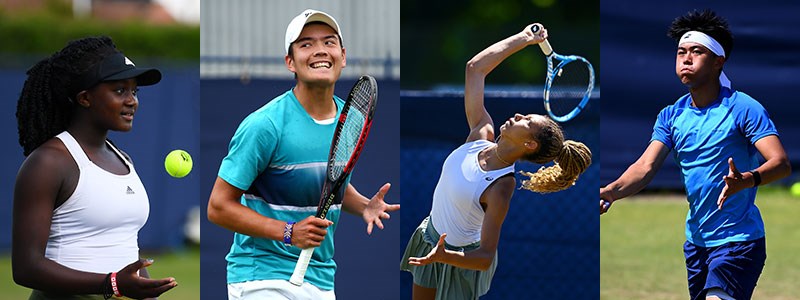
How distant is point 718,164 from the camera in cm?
498

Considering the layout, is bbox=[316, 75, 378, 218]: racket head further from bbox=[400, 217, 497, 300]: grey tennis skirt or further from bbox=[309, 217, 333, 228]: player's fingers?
bbox=[400, 217, 497, 300]: grey tennis skirt

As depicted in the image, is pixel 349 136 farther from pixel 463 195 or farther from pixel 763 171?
pixel 763 171

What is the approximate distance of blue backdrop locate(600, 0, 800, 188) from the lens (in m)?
6.57

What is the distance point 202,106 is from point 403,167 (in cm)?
117

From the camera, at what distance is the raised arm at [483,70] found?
17.0 feet

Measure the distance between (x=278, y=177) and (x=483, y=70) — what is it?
67.4 inches

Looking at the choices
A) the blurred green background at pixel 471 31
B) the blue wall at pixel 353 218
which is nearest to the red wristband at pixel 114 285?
the blue wall at pixel 353 218

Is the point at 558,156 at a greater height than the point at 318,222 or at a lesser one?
greater

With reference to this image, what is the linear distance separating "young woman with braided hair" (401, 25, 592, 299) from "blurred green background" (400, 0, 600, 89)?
23.1ft

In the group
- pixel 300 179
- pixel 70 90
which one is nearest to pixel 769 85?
pixel 300 179

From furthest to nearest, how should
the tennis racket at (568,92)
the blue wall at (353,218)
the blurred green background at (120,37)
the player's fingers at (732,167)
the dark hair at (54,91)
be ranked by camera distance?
the blurred green background at (120,37)
the blue wall at (353,218)
the tennis racket at (568,92)
the player's fingers at (732,167)
the dark hair at (54,91)

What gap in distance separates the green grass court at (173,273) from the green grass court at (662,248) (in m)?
3.24

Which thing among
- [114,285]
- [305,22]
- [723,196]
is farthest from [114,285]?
[723,196]

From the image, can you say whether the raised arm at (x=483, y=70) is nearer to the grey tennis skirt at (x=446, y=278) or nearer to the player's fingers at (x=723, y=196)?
the grey tennis skirt at (x=446, y=278)
